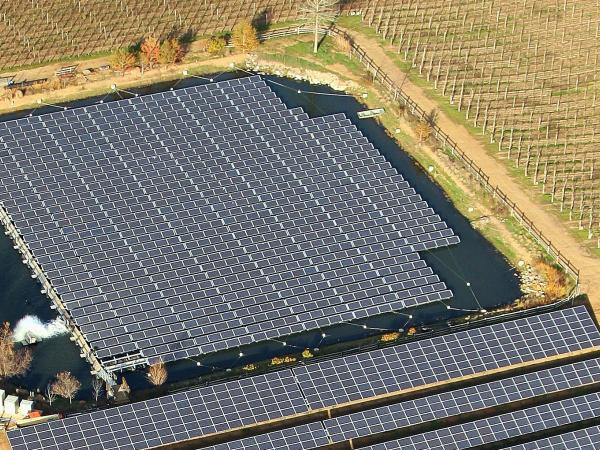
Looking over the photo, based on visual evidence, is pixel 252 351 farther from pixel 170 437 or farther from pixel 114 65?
pixel 114 65

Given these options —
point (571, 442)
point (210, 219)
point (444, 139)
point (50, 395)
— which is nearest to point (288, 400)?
point (50, 395)

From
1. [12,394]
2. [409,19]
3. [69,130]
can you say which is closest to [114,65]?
[69,130]

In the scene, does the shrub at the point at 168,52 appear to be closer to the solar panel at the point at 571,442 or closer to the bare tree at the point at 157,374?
the bare tree at the point at 157,374

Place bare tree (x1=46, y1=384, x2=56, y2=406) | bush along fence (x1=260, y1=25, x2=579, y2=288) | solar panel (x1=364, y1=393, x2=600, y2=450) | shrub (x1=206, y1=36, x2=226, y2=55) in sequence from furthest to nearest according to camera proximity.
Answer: shrub (x1=206, y1=36, x2=226, y2=55) → bush along fence (x1=260, y1=25, x2=579, y2=288) → bare tree (x1=46, y1=384, x2=56, y2=406) → solar panel (x1=364, y1=393, x2=600, y2=450)

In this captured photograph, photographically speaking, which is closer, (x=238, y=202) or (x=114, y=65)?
(x=238, y=202)

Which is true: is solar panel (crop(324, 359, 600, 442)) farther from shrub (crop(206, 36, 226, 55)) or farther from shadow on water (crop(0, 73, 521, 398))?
shrub (crop(206, 36, 226, 55))

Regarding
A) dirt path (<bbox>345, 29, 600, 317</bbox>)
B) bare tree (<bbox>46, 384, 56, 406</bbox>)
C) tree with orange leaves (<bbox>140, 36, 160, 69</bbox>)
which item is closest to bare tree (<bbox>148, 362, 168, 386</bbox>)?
bare tree (<bbox>46, 384, 56, 406</bbox>)
